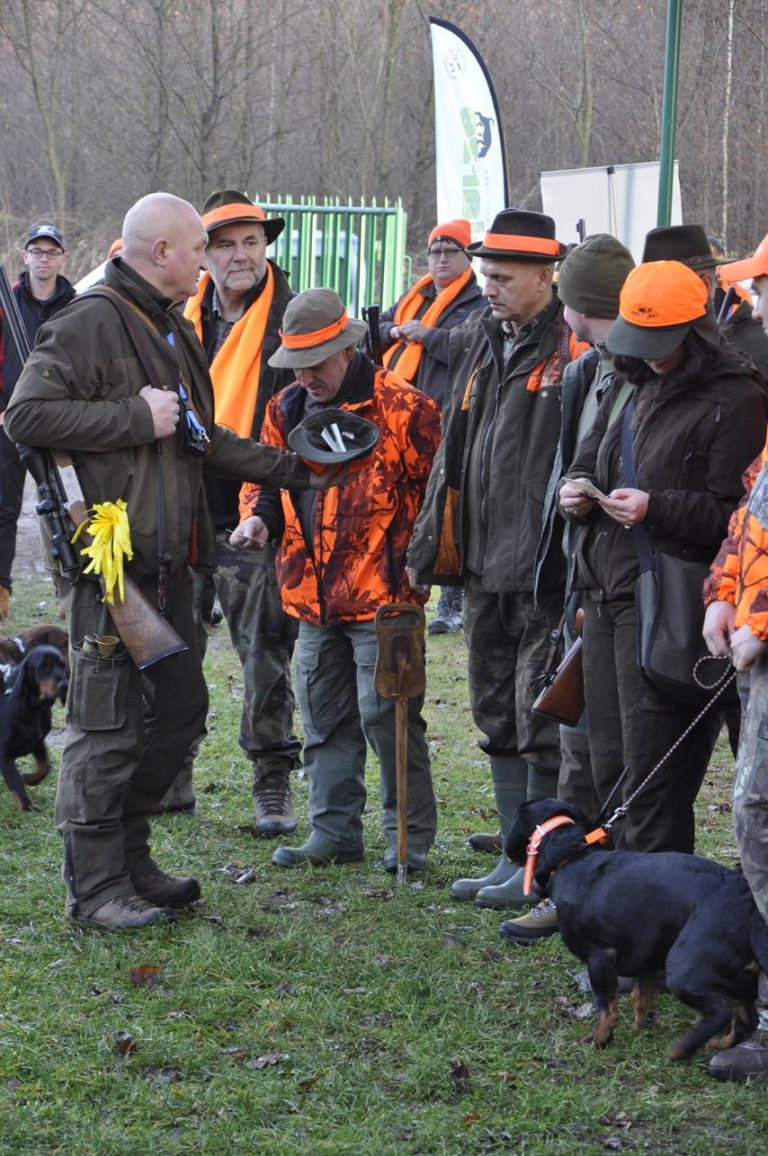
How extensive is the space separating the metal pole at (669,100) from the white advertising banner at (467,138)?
5.57 meters

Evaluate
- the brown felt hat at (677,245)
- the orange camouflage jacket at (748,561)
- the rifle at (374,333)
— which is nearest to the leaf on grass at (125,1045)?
the orange camouflage jacket at (748,561)

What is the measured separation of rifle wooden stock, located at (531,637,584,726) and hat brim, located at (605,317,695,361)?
1.01 metres

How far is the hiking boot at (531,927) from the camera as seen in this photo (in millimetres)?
4766

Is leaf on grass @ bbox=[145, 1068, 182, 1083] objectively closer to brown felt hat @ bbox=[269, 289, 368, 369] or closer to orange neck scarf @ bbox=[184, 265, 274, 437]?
brown felt hat @ bbox=[269, 289, 368, 369]

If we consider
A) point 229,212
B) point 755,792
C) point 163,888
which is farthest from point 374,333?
point 755,792

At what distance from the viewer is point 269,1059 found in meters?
3.87

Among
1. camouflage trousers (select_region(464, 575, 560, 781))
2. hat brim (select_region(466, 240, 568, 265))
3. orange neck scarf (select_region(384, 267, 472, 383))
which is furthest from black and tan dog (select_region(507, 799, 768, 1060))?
orange neck scarf (select_region(384, 267, 472, 383))

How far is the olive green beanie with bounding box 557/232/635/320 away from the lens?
4.51 m

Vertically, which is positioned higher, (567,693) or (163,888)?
(567,693)

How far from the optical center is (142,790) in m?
5.00

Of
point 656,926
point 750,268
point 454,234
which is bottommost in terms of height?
point 656,926

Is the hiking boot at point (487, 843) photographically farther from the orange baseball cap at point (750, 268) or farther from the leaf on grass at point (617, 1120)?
the orange baseball cap at point (750, 268)

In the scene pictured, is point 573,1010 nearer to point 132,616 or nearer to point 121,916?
point 121,916

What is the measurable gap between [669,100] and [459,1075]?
21.3 feet
